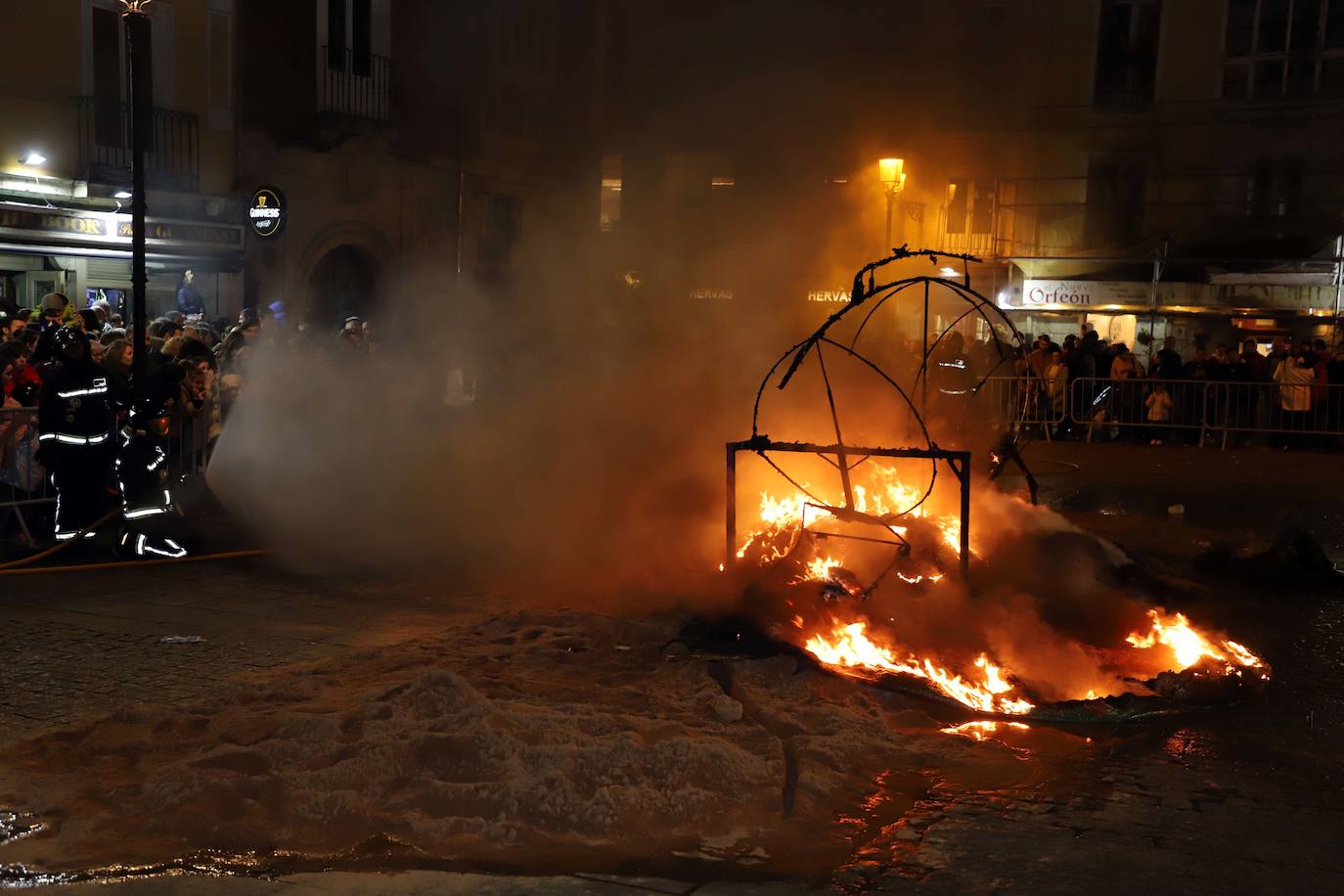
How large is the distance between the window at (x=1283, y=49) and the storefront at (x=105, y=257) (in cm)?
1775

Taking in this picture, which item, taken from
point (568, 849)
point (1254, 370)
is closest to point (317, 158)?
point (1254, 370)

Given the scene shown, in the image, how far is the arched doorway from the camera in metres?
18.6

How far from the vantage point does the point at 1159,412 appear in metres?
16.8

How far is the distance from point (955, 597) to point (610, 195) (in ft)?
31.7

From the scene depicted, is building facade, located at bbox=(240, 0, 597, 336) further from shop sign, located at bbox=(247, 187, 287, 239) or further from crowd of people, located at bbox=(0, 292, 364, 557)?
crowd of people, located at bbox=(0, 292, 364, 557)

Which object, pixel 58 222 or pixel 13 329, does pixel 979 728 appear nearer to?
pixel 13 329

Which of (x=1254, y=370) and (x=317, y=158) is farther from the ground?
(x=317, y=158)

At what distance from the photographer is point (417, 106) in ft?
62.1

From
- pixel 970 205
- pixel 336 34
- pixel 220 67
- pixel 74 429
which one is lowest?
pixel 74 429

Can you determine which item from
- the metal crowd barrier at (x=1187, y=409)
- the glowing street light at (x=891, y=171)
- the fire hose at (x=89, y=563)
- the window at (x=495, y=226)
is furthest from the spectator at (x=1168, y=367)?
the fire hose at (x=89, y=563)

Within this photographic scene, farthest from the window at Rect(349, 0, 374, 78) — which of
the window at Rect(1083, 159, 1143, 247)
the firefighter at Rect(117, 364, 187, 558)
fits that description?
the window at Rect(1083, 159, 1143, 247)

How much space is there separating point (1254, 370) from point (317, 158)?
42.2ft

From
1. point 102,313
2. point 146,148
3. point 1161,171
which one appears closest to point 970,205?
point 1161,171

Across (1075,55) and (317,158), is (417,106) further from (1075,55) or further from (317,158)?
(1075,55)
